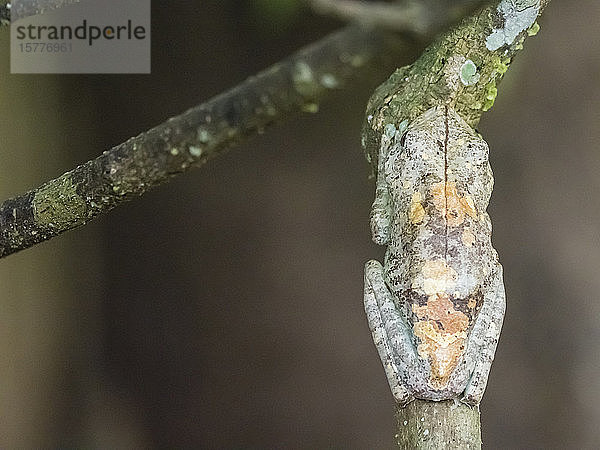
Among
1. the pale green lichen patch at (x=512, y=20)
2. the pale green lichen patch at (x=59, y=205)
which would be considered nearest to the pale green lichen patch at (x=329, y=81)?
the pale green lichen patch at (x=59, y=205)

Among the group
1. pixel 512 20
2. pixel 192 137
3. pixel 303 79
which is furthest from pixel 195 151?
pixel 512 20

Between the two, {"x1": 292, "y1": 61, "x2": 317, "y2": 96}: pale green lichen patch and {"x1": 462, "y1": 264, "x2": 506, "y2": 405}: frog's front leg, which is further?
{"x1": 462, "y1": 264, "x2": 506, "y2": 405}: frog's front leg

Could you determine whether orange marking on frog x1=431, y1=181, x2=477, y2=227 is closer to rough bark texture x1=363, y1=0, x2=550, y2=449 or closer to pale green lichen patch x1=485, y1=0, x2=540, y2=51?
rough bark texture x1=363, y1=0, x2=550, y2=449

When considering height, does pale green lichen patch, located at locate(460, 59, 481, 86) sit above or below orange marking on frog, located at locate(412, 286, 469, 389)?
above

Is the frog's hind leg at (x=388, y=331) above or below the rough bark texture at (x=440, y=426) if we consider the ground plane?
above

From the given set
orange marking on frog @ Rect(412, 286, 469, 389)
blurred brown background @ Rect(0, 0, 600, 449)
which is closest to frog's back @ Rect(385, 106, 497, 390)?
orange marking on frog @ Rect(412, 286, 469, 389)

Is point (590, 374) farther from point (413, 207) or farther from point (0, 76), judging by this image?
point (0, 76)

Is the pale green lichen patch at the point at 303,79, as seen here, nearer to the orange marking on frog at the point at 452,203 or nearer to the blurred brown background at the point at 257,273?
the orange marking on frog at the point at 452,203
